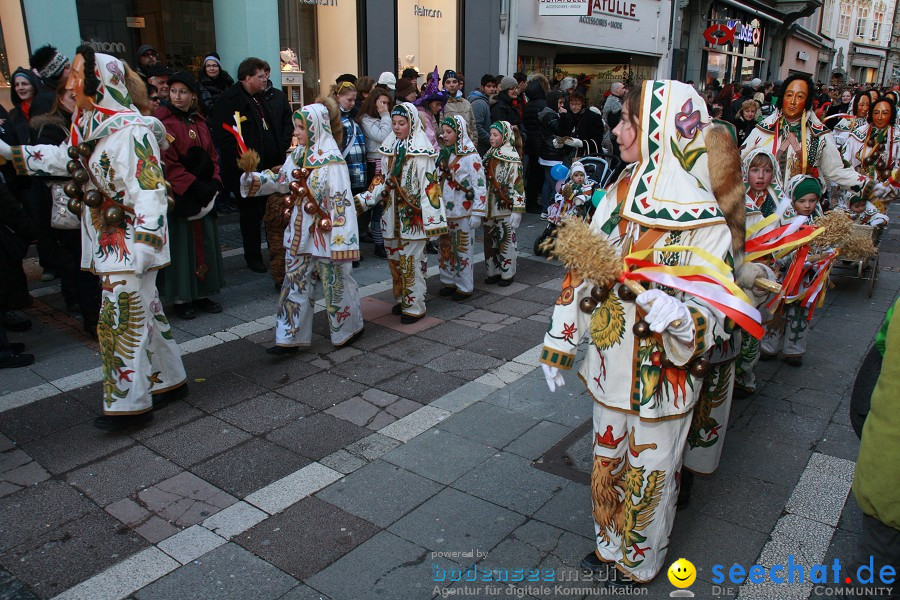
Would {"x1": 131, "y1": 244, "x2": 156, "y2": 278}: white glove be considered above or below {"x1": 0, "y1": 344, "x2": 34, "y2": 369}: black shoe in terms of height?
above

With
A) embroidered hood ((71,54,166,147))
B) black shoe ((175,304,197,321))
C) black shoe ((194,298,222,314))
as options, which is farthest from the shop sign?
embroidered hood ((71,54,166,147))

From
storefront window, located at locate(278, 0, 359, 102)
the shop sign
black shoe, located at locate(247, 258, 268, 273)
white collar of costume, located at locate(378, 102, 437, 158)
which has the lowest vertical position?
black shoe, located at locate(247, 258, 268, 273)

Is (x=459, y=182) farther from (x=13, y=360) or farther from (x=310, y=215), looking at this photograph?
(x=13, y=360)

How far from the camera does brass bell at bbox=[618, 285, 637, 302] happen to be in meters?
2.73

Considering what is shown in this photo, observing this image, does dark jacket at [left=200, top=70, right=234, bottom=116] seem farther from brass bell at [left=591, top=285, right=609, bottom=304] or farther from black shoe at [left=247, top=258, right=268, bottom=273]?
brass bell at [left=591, top=285, right=609, bottom=304]

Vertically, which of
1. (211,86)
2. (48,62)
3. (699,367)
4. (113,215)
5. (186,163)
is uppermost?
(48,62)

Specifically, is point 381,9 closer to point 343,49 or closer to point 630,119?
point 343,49

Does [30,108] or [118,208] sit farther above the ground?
[30,108]

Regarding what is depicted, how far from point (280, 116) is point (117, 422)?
4.58 metres

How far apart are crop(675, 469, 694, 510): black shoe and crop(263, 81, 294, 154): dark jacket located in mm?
5898

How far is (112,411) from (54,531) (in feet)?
3.35

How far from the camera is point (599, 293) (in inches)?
110

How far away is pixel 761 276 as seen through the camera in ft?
10.5

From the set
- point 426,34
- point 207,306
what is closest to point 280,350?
point 207,306
